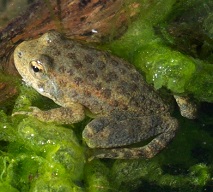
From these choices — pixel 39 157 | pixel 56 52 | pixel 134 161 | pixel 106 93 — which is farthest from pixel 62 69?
pixel 134 161

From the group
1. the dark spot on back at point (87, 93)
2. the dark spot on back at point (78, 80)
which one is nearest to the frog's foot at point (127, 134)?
the dark spot on back at point (87, 93)

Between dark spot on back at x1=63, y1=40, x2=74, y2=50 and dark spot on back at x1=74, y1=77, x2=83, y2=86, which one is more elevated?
dark spot on back at x1=63, y1=40, x2=74, y2=50

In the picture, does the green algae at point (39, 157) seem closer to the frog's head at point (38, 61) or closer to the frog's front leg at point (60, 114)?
the frog's front leg at point (60, 114)

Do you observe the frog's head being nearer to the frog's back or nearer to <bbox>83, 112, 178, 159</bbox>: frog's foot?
the frog's back

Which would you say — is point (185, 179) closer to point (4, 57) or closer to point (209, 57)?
point (209, 57)

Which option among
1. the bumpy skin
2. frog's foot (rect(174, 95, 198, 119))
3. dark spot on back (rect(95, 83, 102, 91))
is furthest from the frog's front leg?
frog's foot (rect(174, 95, 198, 119))
